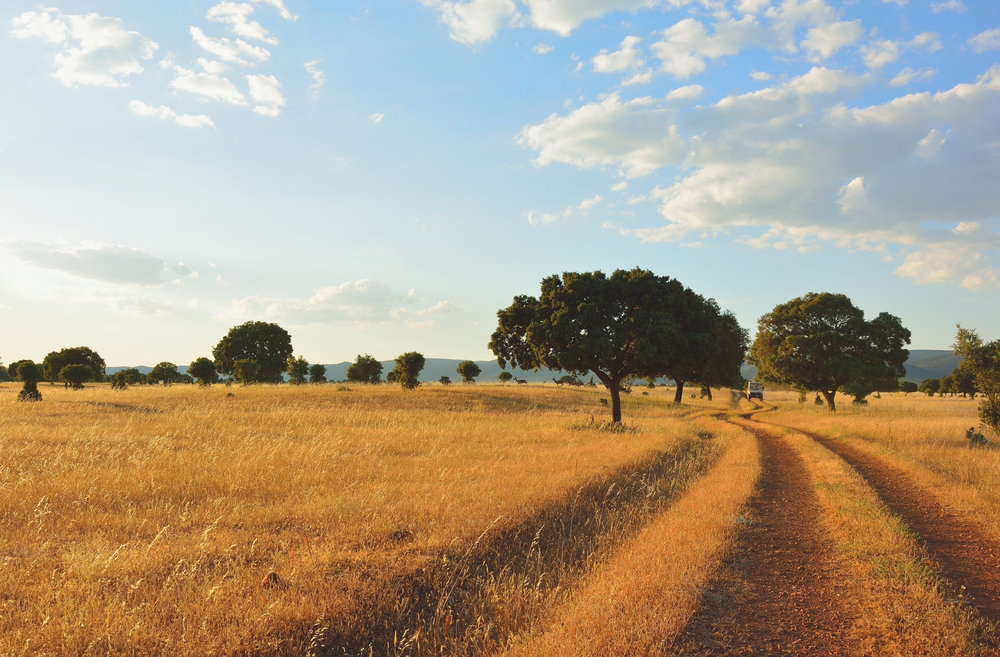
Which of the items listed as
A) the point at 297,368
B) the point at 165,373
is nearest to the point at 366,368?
the point at 297,368

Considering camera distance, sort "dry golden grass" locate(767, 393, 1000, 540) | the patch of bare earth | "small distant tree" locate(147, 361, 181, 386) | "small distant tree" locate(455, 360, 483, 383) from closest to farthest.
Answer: the patch of bare earth, "dry golden grass" locate(767, 393, 1000, 540), "small distant tree" locate(455, 360, 483, 383), "small distant tree" locate(147, 361, 181, 386)

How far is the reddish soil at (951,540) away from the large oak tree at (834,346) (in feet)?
93.3

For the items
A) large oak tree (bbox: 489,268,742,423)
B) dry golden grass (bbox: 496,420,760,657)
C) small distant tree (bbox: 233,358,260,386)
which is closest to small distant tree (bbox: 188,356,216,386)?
small distant tree (bbox: 233,358,260,386)

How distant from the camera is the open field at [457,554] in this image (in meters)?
5.23

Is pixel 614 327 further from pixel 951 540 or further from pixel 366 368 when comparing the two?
pixel 366 368

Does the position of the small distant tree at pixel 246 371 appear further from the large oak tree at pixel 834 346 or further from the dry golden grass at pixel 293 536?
the large oak tree at pixel 834 346

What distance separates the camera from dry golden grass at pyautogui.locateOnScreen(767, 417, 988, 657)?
17.0 ft

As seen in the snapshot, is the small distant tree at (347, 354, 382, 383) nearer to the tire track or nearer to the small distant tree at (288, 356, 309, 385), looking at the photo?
the small distant tree at (288, 356, 309, 385)

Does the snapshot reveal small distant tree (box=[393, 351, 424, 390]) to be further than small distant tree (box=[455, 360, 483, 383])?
No

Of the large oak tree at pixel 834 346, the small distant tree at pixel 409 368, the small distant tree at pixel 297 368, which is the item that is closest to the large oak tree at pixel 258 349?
the small distant tree at pixel 297 368

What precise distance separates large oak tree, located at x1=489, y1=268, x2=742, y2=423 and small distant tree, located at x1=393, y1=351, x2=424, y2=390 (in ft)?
63.9

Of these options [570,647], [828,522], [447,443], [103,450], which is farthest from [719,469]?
[103,450]

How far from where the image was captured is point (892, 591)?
Answer: 629 centimetres

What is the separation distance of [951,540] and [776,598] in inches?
187
